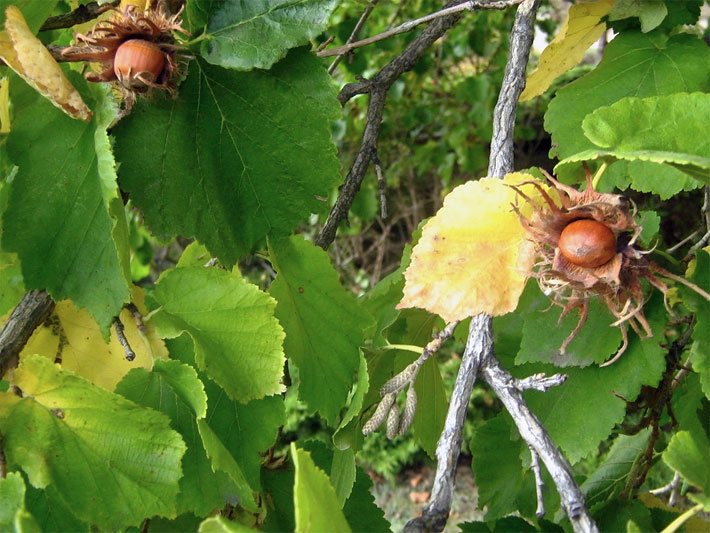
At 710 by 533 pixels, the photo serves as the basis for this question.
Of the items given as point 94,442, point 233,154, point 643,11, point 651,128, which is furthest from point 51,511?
point 643,11

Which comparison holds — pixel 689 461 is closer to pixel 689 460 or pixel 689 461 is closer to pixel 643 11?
pixel 689 460

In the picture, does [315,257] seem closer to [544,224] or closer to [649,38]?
[544,224]

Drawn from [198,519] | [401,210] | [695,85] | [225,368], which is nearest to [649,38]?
[695,85]

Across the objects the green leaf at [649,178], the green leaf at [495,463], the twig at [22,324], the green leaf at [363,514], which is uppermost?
the twig at [22,324]

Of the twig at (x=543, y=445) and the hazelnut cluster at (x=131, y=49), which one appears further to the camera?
the hazelnut cluster at (x=131, y=49)

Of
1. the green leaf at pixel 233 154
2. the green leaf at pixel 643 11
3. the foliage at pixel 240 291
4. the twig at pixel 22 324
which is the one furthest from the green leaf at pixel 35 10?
the green leaf at pixel 643 11

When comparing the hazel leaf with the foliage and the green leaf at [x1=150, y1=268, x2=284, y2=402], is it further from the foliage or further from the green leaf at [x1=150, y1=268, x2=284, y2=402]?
the green leaf at [x1=150, y1=268, x2=284, y2=402]

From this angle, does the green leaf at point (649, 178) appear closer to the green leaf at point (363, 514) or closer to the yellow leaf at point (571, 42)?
the yellow leaf at point (571, 42)

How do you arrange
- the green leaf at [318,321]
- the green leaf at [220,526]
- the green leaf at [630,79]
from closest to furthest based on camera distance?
the green leaf at [220,526], the green leaf at [318,321], the green leaf at [630,79]
